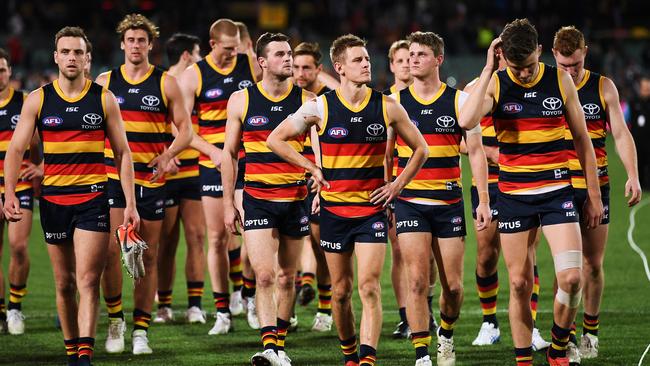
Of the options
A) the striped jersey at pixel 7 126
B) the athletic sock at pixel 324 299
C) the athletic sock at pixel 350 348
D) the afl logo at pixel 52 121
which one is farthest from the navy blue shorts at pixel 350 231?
the striped jersey at pixel 7 126

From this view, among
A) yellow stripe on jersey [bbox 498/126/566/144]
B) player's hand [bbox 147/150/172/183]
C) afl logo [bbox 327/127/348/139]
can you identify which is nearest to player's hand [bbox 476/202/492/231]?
yellow stripe on jersey [bbox 498/126/566/144]

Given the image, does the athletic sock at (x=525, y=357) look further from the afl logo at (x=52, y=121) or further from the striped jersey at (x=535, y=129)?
the afl logo at (x=52, y=121)

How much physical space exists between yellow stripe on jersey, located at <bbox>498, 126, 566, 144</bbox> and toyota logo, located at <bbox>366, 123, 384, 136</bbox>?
91 centimetres

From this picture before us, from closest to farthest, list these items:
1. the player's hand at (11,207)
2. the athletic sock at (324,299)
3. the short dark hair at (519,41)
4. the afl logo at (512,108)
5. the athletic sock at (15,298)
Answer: the short dark hair at (519,41) → the afl logo at (512,108) → the player's hand at (11,207) → the athletic sock at (324,299) → the athletic sock at (15,298)

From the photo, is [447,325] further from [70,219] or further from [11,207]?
[11,207]

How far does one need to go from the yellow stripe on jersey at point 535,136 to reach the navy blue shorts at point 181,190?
4030 millimetres

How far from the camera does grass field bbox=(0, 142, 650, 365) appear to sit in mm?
9516

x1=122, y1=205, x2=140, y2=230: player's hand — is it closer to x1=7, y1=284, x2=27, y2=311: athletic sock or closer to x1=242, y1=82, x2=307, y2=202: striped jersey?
x1=242, y1=82, x2=307, y2=202: striped jersey

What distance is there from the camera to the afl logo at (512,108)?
8188 mm

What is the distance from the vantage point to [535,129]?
819 cm

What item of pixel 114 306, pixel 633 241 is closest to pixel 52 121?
pixel 114 306

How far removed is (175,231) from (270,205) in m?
2.54

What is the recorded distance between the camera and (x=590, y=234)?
29.6 feet

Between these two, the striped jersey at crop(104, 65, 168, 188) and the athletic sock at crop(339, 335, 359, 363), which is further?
the striped jersey at crop(104, 65, 168, 188)
